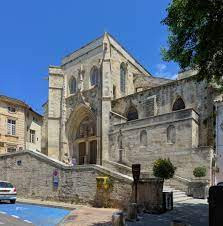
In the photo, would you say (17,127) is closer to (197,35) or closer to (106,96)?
(106,96)

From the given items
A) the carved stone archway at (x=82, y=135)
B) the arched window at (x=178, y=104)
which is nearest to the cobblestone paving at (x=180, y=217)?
the arched window at (x=178, y=104)

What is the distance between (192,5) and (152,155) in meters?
18.8

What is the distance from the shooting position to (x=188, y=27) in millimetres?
10641

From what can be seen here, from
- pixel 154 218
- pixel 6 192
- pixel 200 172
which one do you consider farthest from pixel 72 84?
pixel 154 218

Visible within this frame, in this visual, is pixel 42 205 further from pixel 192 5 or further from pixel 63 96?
pixel 63 96

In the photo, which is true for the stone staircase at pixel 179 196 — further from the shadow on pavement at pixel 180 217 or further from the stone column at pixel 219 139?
the stone column at pixel 219 139

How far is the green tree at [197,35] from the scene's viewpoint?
964 cm

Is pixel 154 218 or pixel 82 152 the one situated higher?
pixel 82 152

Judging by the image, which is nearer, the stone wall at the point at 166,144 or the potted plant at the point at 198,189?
the potted plant at the point at 198,189

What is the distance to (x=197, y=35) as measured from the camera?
35.2 ft

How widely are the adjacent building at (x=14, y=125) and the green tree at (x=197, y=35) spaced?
24.8 metres

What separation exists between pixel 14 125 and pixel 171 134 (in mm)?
16082

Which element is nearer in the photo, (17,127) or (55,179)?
(55,179)

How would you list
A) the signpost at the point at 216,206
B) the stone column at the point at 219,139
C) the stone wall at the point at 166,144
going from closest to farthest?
the signpost at the point at 216,206 → the stone column at the point at 219,139 → the stone wall at the point at 166,144
